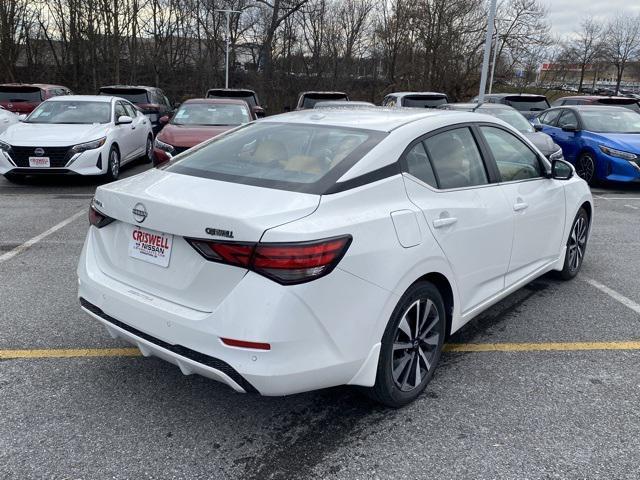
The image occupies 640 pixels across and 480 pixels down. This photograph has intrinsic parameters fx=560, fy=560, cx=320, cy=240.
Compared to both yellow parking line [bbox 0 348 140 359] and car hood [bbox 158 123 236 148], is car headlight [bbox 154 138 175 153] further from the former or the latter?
yellow parking line [bbox 0 348 140 359]

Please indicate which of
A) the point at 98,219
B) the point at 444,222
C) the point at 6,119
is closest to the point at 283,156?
the point at 444,222

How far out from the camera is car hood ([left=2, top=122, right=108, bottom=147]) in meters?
8.80

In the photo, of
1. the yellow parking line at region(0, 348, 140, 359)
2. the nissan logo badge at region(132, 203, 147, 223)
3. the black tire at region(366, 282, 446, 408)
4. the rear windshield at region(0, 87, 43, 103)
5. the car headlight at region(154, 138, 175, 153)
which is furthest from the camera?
the rear windshield at region(0, 87, 43, 103)

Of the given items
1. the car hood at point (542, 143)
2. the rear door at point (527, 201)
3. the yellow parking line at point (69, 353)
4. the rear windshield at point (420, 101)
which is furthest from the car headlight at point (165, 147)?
the rear windshield at point (420, 101)

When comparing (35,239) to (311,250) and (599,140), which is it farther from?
(599,140)

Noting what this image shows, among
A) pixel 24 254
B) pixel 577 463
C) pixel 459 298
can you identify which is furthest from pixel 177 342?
pixel 24 254

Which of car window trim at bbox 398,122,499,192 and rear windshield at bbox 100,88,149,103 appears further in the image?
rear windshield at bbox 100,88,149,103

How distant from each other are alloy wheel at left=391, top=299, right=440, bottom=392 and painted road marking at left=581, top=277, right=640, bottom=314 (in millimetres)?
2345

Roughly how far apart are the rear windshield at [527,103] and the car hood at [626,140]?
6540 millimetres

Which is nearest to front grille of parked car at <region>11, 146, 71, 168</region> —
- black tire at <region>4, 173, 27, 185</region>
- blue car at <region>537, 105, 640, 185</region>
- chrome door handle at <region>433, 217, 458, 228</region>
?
black tire at <region>4, 173, 27, 185</region>

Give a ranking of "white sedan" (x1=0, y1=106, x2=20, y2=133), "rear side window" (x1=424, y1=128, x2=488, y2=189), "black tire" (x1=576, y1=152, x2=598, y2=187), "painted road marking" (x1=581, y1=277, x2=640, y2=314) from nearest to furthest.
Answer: "rear side window" (x1=424, y1=128, x2=488, y2=189) → "painted road marking" (x1=581, y1=277, x2=640, y2=314) → "black tire" (x1=576, y1=152, x2=598, y2=187) → "white sedan" (x1=0, y1=106, x2=20, y2=133)

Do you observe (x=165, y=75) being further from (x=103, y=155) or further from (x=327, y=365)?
(x=327, y=365)

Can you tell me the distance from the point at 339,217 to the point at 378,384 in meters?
0.90

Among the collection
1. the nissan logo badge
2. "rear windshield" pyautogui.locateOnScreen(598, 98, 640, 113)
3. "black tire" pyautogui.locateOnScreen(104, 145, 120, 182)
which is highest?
"rear windshield" pyautogui.locateOnScreen(598, 98, 640, 113)
